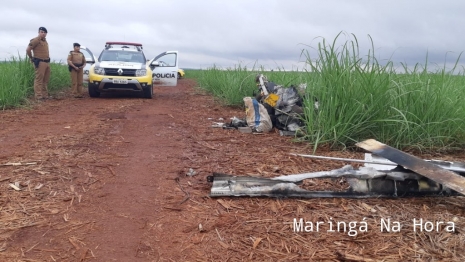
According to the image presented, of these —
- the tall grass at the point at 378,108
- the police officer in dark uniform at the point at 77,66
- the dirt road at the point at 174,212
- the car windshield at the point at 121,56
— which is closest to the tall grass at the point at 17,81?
the police officer in dark uniform at the point at 77,66

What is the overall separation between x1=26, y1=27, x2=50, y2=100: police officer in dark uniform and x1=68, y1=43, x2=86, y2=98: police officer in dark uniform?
1499 mm

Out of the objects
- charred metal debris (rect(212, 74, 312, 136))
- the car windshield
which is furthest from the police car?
charred metal debris (rect(212, 74, 312, 136))

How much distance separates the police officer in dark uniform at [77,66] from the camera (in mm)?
11445

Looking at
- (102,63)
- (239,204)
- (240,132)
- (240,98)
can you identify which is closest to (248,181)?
(239,204)

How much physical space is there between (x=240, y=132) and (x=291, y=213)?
3.07m

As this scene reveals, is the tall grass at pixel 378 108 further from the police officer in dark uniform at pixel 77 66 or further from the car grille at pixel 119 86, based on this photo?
the police officer in dark uniform at pixel 77 66

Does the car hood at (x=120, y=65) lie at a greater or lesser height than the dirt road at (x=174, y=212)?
greater

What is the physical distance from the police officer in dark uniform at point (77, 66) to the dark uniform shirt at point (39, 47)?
147cm

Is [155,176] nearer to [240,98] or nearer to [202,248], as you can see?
[202,248]

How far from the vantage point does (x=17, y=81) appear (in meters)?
8.50

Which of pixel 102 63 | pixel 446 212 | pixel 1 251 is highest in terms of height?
pixel 102 63

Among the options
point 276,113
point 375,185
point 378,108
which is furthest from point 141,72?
point 375,185

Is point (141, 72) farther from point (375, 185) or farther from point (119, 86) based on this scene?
point (375, 185)

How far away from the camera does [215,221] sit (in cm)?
255
